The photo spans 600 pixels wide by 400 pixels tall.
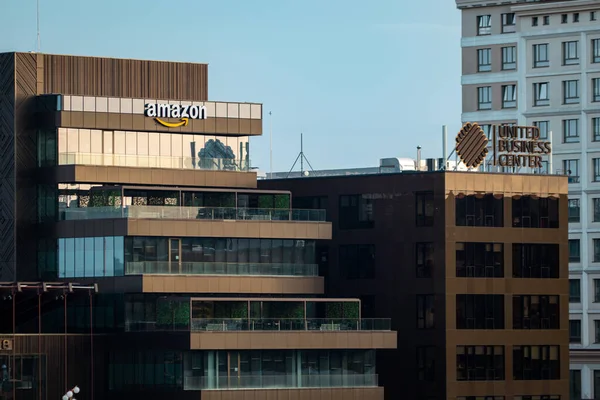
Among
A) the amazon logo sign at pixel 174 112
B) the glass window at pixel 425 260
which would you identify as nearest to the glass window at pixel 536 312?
the glass window at pixel 425 260

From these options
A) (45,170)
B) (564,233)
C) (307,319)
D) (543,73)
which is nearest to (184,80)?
(45,170)

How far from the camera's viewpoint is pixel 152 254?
136m

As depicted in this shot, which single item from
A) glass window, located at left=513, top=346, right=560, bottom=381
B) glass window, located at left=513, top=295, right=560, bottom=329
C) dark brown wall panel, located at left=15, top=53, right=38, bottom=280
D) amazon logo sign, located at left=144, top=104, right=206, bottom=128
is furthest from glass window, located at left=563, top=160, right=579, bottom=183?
dark brown wall panel, located at left=15, top=53, right=38, bottom=280

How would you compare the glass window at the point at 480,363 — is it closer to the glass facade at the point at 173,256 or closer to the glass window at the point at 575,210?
the glass facade at the point at 173,256

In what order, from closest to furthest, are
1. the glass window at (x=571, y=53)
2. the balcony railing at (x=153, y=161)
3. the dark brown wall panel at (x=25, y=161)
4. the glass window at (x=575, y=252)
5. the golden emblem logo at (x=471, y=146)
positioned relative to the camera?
the dark brown wall panel at (x=25, y=161)
the balcony railing at (x=153, y=161)
the golden emblem logo at (x=471, y=146)
the glass window at (x=571, y=53)
the glass window at (x=575, y=252)

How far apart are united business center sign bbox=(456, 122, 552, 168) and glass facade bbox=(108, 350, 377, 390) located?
1996cm

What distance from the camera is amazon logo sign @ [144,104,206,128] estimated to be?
14312cm

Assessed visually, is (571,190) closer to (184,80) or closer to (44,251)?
(184,80)

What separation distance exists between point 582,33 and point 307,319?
198 feet

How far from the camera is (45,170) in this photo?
140 metres

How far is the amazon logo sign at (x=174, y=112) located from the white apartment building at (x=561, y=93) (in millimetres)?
46683

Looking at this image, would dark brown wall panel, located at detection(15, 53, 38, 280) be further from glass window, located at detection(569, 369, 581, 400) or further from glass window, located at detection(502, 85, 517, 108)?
glass window, located at detection(569, 369, 581, 400)

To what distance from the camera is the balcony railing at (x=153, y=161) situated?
460 ft

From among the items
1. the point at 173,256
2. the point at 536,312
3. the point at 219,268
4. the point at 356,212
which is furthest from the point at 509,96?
the point at 173,256
